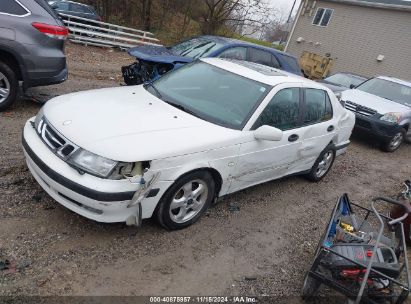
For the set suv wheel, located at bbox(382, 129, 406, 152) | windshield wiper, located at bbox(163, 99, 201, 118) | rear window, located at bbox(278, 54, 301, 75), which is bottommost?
suv wheel, located at bbox(382, 129, 406, 152)

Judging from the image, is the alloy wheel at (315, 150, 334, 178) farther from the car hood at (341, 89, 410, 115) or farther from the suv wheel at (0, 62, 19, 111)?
the suv wheel at (0, 62, 19, 111)

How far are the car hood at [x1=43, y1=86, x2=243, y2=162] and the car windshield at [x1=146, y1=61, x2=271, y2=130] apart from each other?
0.16 m

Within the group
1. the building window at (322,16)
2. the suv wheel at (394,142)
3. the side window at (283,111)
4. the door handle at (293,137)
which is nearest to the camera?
the side window at (283,111)

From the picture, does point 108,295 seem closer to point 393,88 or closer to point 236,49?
point 236,49

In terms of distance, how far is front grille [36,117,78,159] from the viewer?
3227 millimetres

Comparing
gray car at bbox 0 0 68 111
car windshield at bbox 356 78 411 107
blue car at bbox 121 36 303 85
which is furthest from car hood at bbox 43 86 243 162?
car windshield at bbox 356 78 411 107

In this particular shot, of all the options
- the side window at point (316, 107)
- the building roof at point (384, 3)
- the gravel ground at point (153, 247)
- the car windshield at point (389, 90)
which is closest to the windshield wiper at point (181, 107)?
the gravel ground at point (153, 247)

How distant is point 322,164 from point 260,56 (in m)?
3.66

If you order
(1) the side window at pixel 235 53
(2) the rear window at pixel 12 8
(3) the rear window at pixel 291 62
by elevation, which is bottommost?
(3) the rear window at pixel 291 62

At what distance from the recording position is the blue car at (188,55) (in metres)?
7.54

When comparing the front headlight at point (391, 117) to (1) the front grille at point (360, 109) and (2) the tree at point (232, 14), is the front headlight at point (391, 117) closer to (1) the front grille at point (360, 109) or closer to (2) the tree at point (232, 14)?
(1) the front grille at point (360, 109)

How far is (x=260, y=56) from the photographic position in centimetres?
859

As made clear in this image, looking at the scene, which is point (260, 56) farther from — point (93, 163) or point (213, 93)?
point (93, 163)

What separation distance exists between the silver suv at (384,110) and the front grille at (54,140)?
292 inches
